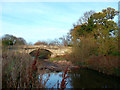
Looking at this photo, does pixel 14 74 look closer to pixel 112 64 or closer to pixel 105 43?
pixel 112 64

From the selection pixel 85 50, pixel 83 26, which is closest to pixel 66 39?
pixel 83 26

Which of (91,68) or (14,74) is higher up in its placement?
(14,74)

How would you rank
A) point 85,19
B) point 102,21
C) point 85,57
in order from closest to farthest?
point 85,57, point 102,21, point 85,19

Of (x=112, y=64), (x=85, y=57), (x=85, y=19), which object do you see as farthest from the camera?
(x=85, y=19)

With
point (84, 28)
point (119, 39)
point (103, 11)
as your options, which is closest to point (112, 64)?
point (119, 39)

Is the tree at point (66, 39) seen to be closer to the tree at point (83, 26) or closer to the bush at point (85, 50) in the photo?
the tree at point (83, 26)

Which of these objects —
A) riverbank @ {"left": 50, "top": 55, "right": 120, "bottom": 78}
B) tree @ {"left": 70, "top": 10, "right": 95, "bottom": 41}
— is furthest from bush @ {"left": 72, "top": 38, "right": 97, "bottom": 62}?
tree @ {"left": 70, "top": 10, "right": 95, "bottom": 41}

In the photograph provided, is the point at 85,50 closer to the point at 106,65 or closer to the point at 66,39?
the point at 106,65

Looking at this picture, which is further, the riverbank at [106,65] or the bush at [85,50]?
the bush at [85,50]

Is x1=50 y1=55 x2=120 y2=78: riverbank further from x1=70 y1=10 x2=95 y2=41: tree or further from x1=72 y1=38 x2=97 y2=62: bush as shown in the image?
x1=70 y1=10 x2=95 y2=41: tree

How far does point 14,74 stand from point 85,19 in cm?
2357

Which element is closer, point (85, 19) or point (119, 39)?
point (119, 39)

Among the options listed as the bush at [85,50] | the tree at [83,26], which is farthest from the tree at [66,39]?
the bush at [85,50]

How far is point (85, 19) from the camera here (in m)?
25.6
